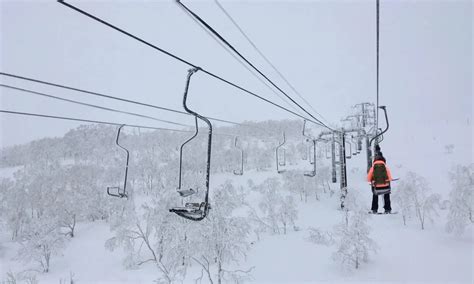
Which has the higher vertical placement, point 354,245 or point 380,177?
point 380,177

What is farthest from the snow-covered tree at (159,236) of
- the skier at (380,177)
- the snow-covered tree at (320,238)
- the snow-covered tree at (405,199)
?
the snow-covered tree at (405,199)

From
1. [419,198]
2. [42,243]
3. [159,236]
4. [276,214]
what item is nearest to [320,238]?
[276,214]

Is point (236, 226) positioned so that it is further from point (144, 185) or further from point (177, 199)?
point (144, 185)

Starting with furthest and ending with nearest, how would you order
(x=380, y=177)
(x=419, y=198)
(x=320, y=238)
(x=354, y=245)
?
(x=419, y=198) < (x=320, y=238) < (x=354, y=245) < (x=380, y=177)

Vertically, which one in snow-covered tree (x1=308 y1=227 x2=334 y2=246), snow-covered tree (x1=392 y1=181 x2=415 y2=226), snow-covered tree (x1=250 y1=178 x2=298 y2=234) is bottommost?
snow-covered tree (x1=308 y1=227 x2=334 y2=246)

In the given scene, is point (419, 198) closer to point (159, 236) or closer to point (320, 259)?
point (320, 259)

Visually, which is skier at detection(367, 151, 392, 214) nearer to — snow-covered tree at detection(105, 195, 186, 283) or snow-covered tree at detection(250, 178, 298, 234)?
snow-covered tree at detection(105, 195, 186, 283)

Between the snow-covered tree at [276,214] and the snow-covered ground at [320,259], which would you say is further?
the snow-covered tree at [276,214]

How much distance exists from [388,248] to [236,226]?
2033 centimetres

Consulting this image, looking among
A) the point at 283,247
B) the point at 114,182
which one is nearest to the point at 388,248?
the point at 283,247

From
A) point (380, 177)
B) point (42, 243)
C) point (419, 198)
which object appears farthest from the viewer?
point (419, 198)

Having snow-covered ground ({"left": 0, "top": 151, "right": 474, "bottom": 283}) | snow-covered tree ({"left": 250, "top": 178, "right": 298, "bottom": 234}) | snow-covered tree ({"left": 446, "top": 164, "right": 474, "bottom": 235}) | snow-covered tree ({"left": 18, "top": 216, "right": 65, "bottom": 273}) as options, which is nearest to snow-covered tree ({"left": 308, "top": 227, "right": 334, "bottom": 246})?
snow-covered ground ({"left": 0, "top": 151, "right": 474, "bottom": 283})

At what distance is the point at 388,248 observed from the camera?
36.8m

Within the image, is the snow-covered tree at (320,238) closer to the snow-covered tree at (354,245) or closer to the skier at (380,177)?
the snow-covered tree at (354,245)
